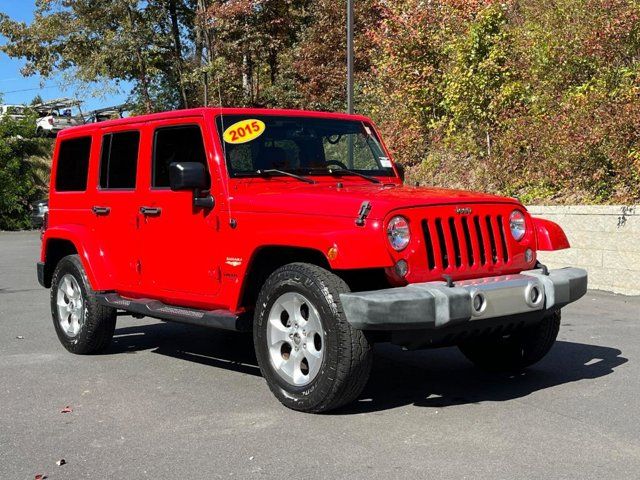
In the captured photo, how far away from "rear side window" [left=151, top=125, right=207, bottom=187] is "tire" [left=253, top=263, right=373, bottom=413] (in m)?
1.42

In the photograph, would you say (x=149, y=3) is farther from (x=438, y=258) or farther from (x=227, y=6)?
(x=438, y=258)

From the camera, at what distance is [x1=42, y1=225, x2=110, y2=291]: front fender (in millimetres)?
6910

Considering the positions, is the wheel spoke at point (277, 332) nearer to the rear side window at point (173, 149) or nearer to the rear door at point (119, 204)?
the rear side window at point (173, 149)

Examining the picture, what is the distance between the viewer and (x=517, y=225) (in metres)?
5.70

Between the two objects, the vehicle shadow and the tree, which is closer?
the vehicle shadow

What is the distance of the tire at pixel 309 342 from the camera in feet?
16.0

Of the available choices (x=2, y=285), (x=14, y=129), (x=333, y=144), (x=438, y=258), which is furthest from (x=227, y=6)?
(x=438, y=258)

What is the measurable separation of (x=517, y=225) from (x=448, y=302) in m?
1.21

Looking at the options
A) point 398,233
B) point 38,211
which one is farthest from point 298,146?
point 38,211

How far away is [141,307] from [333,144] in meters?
1.99

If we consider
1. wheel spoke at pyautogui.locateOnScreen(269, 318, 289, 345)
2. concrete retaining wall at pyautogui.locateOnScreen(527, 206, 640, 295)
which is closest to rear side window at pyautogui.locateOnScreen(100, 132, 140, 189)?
wheel spoke at pyautogui.locateOnScreen(269, 318, 289, 345)

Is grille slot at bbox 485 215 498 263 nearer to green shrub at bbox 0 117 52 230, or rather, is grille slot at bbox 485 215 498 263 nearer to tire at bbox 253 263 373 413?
tire at bbox 253 263 373 413

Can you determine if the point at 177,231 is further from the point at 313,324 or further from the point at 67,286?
the point at 67,286

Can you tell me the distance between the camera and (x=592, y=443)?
4598 millimetres
